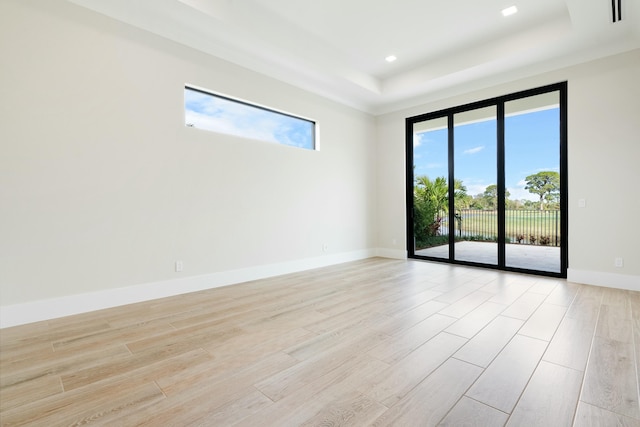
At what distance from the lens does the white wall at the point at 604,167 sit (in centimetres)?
364

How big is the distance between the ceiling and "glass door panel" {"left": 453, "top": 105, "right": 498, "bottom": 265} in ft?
1.98

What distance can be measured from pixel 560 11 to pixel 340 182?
146 inches

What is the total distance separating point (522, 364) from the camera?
188 centimetres

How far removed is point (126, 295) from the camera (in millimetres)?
3145

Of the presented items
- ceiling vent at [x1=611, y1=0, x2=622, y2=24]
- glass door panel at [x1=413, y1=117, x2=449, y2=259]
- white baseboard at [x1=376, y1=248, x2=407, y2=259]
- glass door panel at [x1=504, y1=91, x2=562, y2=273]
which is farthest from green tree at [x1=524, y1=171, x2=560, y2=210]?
white baseboard at [x1=376, y1=248, x2=407, y2=259]

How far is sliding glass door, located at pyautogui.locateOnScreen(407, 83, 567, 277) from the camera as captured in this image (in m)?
4.34

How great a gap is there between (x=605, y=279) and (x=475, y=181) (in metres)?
2.13

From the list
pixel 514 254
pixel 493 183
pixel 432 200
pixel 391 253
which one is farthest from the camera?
pixel 391 253

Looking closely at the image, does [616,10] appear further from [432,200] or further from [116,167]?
[116,167]

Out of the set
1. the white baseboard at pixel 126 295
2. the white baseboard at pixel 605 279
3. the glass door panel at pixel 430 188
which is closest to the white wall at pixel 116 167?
the white baseboard at pixel 126 295

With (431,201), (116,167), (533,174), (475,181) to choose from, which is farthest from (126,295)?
(533,174)

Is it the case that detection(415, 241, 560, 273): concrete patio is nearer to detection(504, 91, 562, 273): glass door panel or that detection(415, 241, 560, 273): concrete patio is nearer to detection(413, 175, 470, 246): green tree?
detection(504, 91, 562, 273): glass door panel

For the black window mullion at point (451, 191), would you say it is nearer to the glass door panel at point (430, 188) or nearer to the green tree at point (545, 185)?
the glass door panel at point (430, 188)

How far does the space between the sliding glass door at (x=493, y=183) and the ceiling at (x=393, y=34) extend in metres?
0.57
